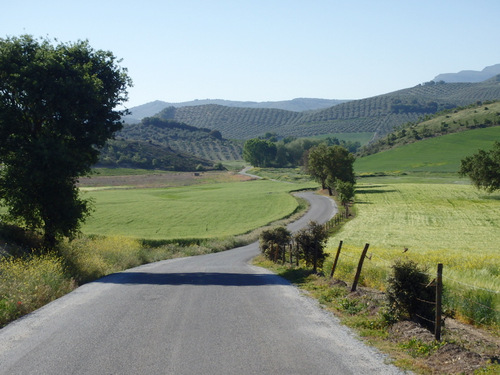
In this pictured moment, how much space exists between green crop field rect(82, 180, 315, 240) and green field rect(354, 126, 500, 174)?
4997 cm

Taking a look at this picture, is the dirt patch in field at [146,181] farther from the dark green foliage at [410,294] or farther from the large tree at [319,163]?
A: the dark green foliage at [410,294]

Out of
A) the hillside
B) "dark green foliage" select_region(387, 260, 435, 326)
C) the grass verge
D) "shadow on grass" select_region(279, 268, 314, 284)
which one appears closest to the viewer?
the grass verge

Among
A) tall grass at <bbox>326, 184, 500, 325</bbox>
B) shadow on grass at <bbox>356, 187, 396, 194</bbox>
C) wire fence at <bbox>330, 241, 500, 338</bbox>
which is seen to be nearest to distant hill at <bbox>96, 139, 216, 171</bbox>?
shadow on grass at <bbox>356, 187, 396, 194</bbox>

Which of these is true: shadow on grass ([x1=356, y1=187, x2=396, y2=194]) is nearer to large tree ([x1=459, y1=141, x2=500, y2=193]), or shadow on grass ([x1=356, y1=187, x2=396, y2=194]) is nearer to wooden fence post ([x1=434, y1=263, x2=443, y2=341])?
large tree ([x1=459, y1=141, x2=500, y2=193])

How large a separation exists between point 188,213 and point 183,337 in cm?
6370

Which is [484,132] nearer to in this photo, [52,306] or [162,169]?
[162,169]

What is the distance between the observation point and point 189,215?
71.7 metres

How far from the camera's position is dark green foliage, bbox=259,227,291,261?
33.2 meters

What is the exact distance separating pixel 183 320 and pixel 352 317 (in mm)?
4348

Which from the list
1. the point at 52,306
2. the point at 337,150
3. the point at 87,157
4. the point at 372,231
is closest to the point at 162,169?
the point at 337,150

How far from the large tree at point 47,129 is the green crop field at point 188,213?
26.0 meters

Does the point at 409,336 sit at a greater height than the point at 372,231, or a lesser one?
greater

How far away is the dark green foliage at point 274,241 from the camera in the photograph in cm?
3316

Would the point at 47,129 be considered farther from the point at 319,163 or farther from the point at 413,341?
the point at 319,163
